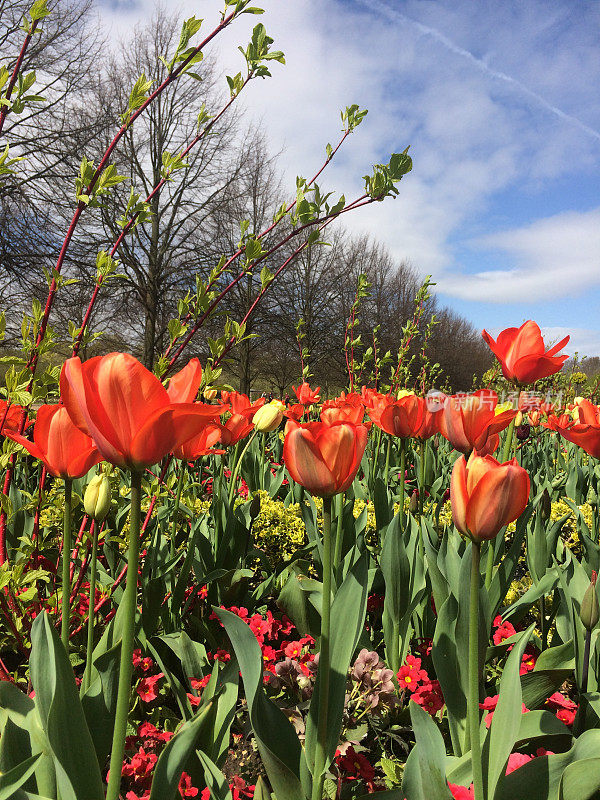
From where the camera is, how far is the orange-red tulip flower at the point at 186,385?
0.83 metres

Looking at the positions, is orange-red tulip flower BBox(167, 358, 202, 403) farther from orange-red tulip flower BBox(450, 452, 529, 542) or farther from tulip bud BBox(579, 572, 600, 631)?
tulip bud BBox(579, 572, 600, 631)

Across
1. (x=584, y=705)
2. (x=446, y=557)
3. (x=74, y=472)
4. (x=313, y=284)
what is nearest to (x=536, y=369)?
→ (x=446, y=557)

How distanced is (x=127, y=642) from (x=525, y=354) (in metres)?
1.58

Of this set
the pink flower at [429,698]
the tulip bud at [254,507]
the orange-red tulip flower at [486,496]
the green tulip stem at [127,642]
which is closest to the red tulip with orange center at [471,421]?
the orange-red tulip flower at [486,496]

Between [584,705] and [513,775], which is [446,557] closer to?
[584,705]

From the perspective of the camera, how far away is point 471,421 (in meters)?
1.47

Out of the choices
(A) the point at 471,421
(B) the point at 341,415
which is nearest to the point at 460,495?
(B) the point at 341,415

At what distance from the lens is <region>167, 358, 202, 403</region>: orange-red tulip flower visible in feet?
2.71

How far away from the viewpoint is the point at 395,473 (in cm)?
376

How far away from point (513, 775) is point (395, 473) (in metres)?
2.85

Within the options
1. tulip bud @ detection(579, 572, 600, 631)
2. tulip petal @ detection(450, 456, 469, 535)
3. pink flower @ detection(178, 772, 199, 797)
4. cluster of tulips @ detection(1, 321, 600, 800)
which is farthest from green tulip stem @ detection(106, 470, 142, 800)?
tulip bud @ detection(579, 572, 600, 631)

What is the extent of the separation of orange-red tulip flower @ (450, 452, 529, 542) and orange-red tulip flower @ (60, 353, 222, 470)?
17.9 inches

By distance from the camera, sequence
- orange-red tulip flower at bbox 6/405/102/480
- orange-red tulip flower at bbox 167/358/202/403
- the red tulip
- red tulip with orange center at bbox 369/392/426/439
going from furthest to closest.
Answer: the red tulip → red tulip with orange center at bbox 369/392/426/439 → orange-red tulip flower at bbox 6/405/102/480 → orange-red tulip flower at bbox 167/358/202/403

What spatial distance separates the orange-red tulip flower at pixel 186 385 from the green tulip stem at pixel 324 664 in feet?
1.02
